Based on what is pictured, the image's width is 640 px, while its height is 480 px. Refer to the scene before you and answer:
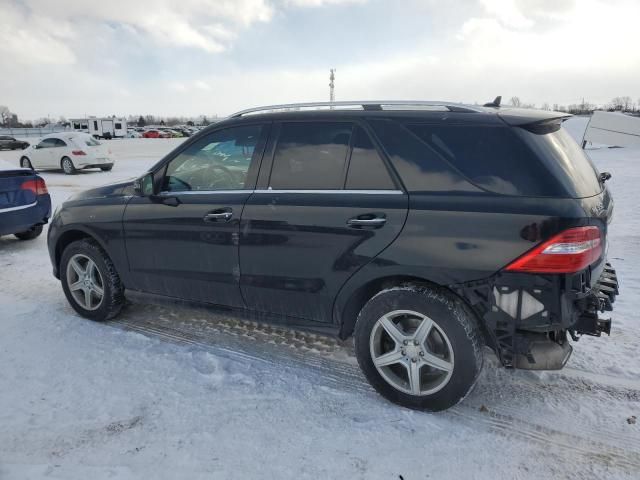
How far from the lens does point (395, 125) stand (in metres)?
2.89

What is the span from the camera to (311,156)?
316cm

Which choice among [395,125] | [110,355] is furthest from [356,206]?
[110,355]

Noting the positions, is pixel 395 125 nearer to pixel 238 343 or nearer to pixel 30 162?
pixel 238 343

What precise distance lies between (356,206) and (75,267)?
283cm

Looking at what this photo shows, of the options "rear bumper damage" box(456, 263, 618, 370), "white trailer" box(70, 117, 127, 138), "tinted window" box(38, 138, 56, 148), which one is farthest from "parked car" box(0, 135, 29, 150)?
"rear bumper damage" box(456, 263, 618, 370)

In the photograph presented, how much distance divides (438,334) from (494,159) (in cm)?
105

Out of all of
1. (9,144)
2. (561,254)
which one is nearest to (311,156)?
(561,254)

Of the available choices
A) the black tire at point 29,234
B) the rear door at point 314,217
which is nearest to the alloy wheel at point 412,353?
the rear door at point 314,217

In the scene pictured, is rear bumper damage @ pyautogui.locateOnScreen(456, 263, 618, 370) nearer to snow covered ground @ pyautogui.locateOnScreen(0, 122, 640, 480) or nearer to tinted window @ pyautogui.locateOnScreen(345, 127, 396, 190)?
snow covered ground @ pyautogui.locateOnScreen(0, 122, 640, 480)

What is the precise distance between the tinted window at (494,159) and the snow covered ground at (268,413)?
4.50 ft

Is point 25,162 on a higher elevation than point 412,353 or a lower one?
higher

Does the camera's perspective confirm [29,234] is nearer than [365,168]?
No

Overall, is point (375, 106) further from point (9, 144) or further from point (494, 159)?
point (9, 144)

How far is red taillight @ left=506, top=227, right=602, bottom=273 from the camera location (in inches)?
94.5
